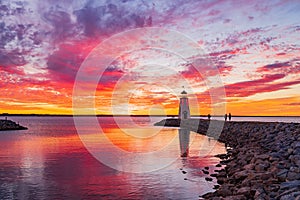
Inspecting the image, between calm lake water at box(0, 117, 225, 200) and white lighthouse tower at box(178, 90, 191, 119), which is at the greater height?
white lighthouse tower at box(178, 90, 191, 119)

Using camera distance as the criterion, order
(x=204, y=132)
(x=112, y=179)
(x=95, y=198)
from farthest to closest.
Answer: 1. (x=204, y=132)
2. (x=112, y=179)
3. (x=95, y=198)

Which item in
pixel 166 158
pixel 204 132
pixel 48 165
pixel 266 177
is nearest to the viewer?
pixel 266 177

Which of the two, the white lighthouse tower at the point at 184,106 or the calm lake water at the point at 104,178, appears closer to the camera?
the calm lake water at the point at 104,178

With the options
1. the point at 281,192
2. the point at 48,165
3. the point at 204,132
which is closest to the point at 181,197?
the point at 281,192

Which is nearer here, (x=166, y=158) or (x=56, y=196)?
(x=56, y=196)

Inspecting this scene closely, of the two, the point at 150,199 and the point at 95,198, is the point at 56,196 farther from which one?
the point at 150,199

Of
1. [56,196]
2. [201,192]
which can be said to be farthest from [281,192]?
[56,196]

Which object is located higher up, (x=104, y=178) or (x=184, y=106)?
(x=184, y=106)

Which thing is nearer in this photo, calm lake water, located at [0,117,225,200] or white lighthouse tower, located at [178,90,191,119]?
calm lake water, located at [0,117,225,200]

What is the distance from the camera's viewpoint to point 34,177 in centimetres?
1507

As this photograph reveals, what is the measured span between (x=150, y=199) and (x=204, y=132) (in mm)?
36409

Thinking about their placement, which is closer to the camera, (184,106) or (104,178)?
(104,178)

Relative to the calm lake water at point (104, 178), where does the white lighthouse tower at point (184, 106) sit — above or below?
above

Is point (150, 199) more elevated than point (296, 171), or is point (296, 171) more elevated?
point (296, 171)
